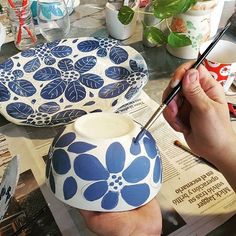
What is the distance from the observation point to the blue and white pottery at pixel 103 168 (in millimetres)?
386

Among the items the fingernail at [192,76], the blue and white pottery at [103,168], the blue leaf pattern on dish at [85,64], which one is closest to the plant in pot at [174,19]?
the blue leaf pattern on dish at [85,64]

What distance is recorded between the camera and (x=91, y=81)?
699mm

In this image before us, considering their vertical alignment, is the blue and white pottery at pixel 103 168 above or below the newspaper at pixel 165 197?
above

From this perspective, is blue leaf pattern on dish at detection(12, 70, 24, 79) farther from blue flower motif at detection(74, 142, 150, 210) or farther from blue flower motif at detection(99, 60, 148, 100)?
blue flower motif at detection(74, 142, 150, 210)

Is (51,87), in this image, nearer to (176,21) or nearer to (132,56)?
(132,56)

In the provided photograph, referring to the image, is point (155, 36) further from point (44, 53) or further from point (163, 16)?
point (44, 53)

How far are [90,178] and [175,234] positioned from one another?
0.51ft

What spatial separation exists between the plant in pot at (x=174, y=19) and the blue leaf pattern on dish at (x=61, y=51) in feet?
0.44

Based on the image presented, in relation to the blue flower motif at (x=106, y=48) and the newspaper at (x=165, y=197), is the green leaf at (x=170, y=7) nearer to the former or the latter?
the blue flower motif at (x=106, y=48)

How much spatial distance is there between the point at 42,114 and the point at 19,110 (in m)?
0.05

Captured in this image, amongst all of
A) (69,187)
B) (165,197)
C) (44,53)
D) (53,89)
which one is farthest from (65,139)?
(44,53)

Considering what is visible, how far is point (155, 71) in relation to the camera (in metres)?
0.75

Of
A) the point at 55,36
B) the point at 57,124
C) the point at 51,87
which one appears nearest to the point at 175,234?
the point at 57,124

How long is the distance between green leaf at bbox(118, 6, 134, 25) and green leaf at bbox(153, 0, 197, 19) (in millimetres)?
75
